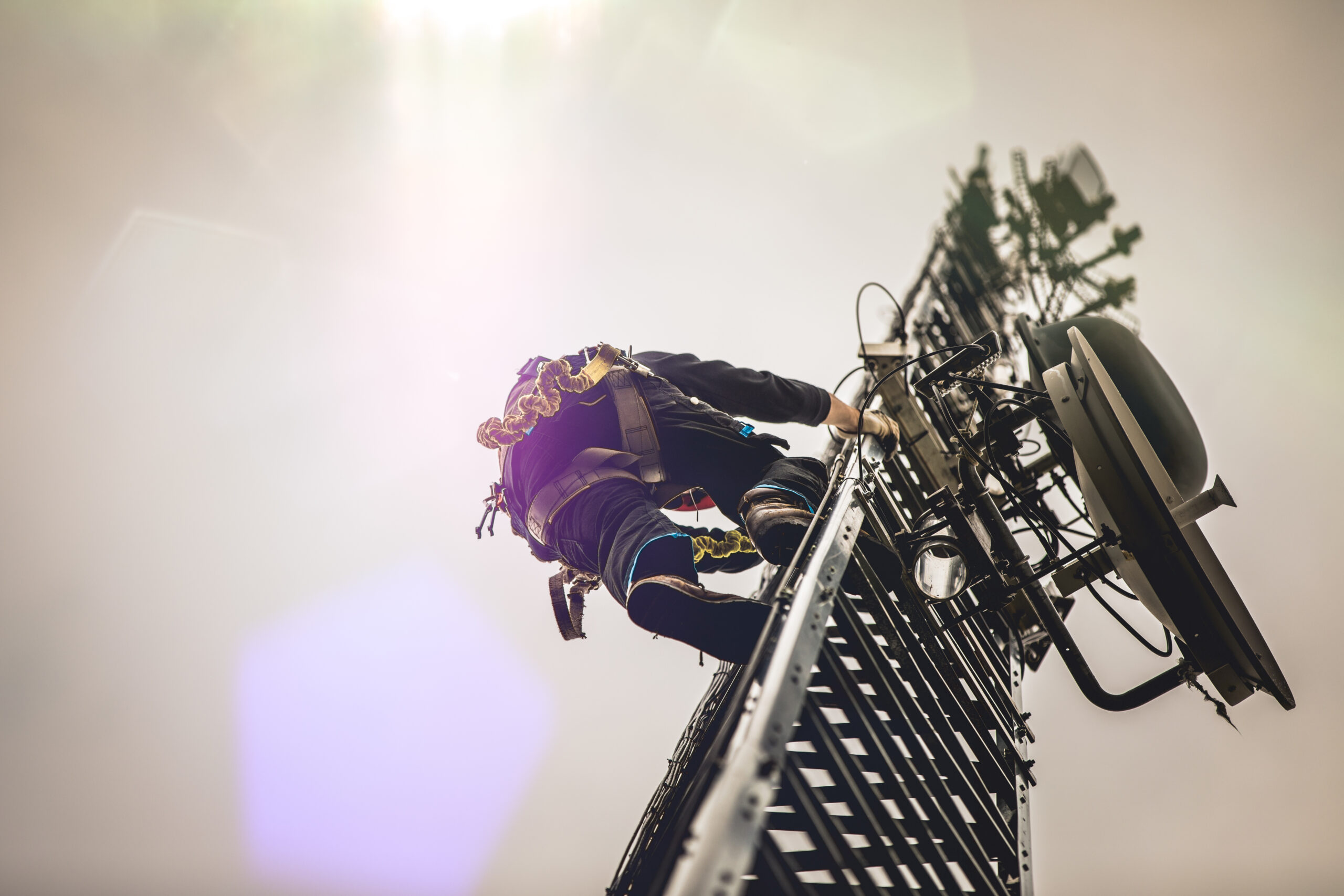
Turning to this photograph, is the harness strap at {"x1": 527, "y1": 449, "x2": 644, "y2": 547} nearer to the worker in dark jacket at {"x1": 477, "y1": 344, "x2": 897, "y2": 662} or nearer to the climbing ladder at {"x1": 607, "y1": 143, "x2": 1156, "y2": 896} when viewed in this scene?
the worker in dark jacket at {"x1": 477, "y1": 344, "x2": 897, "y2": 662}

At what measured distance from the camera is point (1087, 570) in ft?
12.5

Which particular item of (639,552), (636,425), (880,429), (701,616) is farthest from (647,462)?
(880,429)

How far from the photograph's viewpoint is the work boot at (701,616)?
243cm

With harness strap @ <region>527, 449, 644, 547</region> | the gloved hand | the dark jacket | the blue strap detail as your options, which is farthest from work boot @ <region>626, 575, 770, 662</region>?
the gloved hand

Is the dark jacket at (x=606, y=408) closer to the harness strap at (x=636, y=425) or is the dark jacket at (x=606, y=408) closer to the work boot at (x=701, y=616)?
the harness strap at (x=636, y=425)

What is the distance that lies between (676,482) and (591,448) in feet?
1.65

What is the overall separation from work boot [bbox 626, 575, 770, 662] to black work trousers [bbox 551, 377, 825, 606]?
0.25 metres

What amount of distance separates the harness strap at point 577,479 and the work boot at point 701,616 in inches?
32.9

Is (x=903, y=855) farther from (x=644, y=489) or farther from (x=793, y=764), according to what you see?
(x=644, y=489)

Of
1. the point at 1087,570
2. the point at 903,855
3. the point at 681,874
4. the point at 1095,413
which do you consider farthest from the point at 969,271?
the point at 681,874

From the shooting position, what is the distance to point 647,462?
11.1 ft

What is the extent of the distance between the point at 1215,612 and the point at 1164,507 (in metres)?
0.50

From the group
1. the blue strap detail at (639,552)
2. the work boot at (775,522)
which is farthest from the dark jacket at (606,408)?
the blue strap detail at (639,552)

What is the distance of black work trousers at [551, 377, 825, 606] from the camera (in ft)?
9.55
